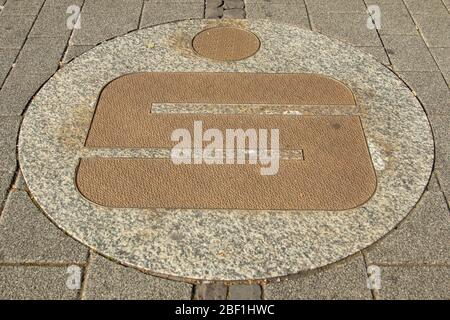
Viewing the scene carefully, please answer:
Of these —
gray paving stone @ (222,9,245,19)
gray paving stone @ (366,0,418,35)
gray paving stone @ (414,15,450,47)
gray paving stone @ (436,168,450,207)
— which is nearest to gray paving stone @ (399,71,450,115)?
gray paving stone @ (414,15,450,47)

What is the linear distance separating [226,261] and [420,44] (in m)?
3.49

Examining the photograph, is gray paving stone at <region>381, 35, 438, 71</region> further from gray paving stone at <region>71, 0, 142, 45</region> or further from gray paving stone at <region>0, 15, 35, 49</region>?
gray paving stone at <region>0, 15, 35, 49</region>

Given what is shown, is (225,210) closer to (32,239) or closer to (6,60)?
→ (32,239)

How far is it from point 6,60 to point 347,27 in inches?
142

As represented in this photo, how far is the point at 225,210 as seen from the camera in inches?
146

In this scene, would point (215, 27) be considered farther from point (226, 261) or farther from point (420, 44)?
point (226, 261)

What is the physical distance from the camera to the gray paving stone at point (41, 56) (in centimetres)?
506

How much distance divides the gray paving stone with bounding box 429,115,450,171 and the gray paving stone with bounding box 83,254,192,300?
7.44 ft

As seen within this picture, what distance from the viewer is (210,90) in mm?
4758

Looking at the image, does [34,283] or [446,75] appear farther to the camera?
[446,75]

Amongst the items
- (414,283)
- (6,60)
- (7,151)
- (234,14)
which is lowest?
(414,283)

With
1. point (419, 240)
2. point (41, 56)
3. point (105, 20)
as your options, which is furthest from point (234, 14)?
point (419, 240)

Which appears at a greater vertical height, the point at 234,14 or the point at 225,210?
the point at 234,14
